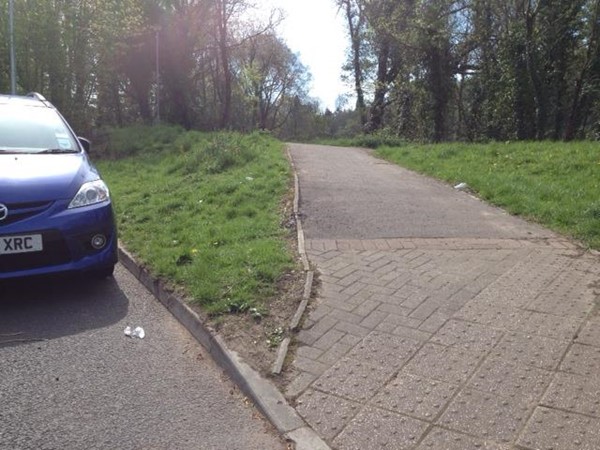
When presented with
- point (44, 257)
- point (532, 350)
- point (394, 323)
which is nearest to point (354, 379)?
point (394, 323)

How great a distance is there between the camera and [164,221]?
7184mm

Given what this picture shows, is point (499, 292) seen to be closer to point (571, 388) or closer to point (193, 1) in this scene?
point (571, 388)

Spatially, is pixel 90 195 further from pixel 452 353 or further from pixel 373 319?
pixel 452 353

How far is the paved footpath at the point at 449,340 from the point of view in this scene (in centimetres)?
281

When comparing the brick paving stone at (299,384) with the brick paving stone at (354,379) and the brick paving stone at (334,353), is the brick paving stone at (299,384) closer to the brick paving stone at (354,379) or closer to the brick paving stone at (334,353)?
the brick paving stone at (354,379)

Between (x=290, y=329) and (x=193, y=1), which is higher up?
(x=193, y=1)

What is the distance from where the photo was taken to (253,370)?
11.3ft

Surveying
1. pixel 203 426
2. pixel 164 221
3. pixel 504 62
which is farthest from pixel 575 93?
pixel 203 426

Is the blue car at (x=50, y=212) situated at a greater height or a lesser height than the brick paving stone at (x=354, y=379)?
greater

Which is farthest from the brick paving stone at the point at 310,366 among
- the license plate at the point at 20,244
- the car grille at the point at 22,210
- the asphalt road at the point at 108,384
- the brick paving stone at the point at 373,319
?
the car grille at the point at 22,210

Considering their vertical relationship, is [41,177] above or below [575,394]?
above

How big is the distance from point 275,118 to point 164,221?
56.1 meters

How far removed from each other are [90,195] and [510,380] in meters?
3.55

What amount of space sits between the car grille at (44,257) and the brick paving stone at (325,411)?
2429 millimetres
